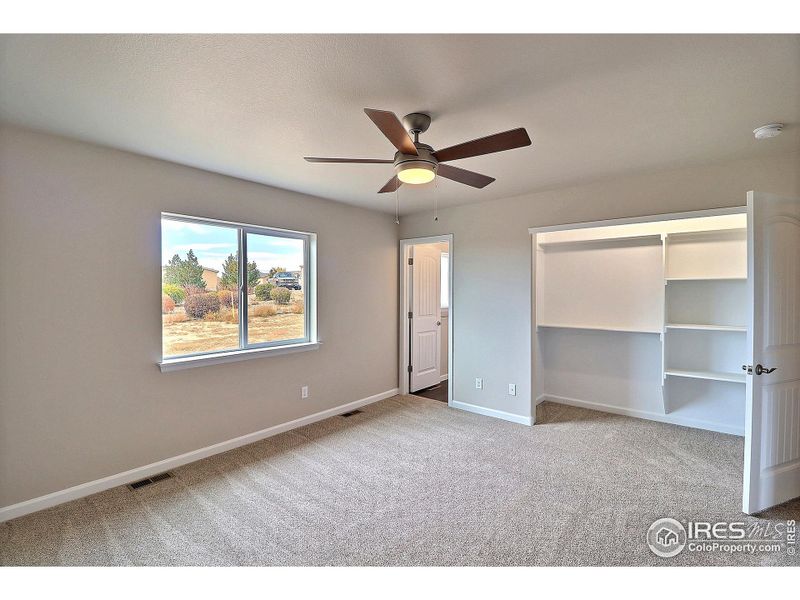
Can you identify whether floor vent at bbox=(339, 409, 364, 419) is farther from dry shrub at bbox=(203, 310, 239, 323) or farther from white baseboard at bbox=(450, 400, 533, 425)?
dry shrub at bbox=(203, 310, 239, 323)

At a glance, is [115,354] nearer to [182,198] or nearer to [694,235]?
[182,198]

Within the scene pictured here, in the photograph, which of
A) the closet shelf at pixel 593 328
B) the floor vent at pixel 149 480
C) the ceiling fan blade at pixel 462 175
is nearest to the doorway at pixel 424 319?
the closet shelf at pixel 593 328

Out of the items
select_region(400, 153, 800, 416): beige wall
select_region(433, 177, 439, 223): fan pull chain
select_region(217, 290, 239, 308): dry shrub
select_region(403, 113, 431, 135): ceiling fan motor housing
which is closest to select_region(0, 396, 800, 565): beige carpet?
select_region(400, 153, 800, 416): beige wall

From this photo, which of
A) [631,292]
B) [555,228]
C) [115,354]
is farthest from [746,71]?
[115,354]

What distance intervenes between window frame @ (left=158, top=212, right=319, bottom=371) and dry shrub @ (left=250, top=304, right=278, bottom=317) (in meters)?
0.09

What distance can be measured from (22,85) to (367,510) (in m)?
2.90

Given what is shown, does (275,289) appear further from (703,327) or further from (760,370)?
(703,327)

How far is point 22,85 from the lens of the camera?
Answer: 1.73 metres

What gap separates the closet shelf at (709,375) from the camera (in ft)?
10.9

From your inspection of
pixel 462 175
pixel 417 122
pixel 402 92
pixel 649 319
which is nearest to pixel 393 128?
pixel 402 92

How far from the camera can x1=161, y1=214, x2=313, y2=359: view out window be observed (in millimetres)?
2943

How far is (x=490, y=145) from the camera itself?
1.83 meters

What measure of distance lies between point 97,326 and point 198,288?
75cm

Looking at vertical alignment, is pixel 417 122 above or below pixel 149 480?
above
